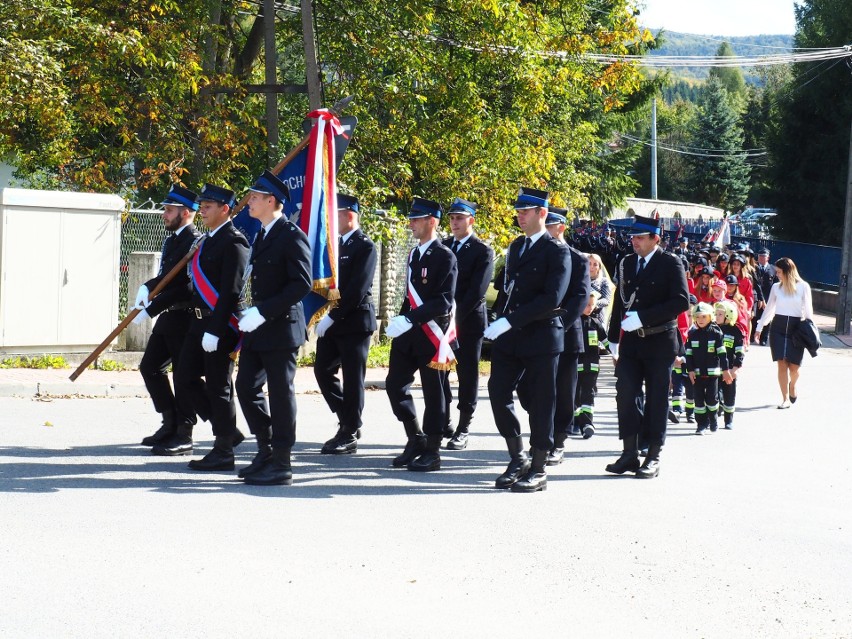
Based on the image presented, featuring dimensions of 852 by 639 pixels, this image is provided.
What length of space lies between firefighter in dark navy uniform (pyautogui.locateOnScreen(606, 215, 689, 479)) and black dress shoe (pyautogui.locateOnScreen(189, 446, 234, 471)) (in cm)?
289

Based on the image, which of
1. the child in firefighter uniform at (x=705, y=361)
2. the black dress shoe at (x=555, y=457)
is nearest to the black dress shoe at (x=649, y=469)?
the black dress shoe at (x=555, y=457)

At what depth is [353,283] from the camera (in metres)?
9.44

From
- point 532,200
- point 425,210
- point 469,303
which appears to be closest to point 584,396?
point 469,303

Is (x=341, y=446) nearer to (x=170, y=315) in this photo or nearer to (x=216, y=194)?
(x=170, y=315)

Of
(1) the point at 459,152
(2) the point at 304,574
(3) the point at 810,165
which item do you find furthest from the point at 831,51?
(2) the point at 304,574

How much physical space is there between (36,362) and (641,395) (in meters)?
8.29

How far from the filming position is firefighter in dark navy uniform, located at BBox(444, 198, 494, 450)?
386 inches

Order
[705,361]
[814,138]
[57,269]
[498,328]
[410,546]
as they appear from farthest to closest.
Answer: [814,138] < [57,269] < [705,361] < [498,328] < [410,546]

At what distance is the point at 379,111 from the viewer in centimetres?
1948

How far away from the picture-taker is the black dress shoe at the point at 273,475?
791 centimetres

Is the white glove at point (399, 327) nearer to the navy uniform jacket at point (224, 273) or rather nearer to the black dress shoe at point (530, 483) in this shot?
the navy uniform jacket at point (224, 273)

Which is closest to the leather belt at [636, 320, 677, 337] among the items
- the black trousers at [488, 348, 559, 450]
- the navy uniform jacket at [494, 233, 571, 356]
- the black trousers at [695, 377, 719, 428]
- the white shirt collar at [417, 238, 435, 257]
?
the navy uniform jacket at [494, 233, 571, 356]

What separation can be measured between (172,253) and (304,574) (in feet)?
13.4

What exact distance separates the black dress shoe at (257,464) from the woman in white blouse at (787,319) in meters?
8.13
